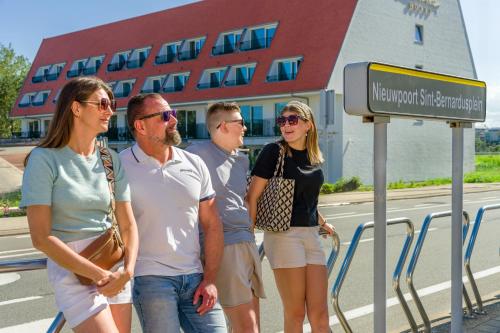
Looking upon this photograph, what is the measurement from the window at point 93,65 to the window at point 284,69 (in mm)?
19254

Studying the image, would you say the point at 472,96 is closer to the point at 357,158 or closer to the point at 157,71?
the point at 357,158

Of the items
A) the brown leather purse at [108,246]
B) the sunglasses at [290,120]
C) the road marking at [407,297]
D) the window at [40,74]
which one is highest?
the window at [40,74]

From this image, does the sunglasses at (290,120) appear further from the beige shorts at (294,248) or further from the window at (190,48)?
the window at (190,48)

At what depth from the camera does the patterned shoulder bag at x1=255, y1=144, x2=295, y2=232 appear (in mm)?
3957

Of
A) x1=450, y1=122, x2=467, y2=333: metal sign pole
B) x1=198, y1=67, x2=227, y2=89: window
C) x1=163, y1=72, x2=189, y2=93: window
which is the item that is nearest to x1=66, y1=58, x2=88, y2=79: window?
x1=163, y1=72, x2=189, y2=93: window

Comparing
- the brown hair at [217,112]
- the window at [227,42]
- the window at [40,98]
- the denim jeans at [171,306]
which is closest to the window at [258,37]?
the window at [227,42]

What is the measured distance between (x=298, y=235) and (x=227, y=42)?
38531 mm

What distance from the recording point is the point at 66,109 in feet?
9.18

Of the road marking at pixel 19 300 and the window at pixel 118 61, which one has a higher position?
the window at pixel 118 61

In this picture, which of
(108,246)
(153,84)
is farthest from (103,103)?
(153,84)

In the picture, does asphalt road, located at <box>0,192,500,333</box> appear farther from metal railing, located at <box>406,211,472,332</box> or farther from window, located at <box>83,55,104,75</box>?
window, located at <box>83,55,104,75</box>

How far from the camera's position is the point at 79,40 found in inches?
2167

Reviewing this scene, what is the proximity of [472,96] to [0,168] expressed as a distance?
30.8 metres

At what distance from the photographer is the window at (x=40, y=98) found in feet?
180
